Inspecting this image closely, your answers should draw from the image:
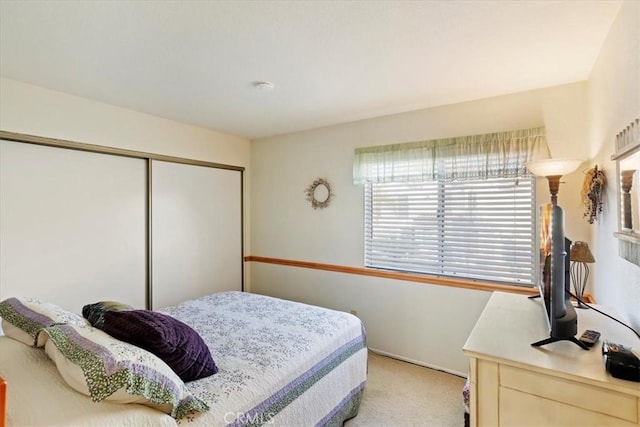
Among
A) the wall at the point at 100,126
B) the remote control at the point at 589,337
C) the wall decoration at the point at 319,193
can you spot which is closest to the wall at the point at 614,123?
the remote control at the point at 589,337

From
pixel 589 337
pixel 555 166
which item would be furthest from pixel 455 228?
pixel 589 337

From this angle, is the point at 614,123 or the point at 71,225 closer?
the point at 614,123

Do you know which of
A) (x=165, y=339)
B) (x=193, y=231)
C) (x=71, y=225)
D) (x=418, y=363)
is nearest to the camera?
(x=165, y=339)

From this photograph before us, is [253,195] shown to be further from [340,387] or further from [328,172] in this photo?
[340,387]

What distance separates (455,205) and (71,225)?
3389 millimetres

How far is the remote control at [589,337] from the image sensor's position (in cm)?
123

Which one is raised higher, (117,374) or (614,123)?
(614,123)

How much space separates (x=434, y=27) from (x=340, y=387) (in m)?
2.26

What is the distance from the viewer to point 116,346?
4.23ft

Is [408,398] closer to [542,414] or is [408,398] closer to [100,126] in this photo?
[542,414]

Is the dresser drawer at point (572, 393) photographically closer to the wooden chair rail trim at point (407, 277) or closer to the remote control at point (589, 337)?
the remote control at point (589, 337)

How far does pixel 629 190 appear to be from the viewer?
1.36m

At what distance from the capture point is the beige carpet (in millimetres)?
2270

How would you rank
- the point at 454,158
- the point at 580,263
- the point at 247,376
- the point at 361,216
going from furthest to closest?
the point at 361,216 < the point at 454,158 < the point at 580,263 < the point at 247,376
